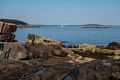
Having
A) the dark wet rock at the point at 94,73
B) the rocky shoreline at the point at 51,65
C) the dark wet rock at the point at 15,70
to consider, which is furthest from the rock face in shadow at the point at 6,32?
the dark wet rock at the point at 94,73

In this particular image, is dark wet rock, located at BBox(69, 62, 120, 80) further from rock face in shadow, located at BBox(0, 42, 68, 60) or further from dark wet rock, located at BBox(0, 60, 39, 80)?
rock face in shadow, located at BBox(0, 42, 68, 60)

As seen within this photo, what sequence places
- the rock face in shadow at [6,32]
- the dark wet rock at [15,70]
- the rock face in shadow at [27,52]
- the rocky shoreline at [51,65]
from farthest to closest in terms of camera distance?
the rock face in shadow at [6,32], the rock face in shadow at [27,52], the dark wet rock at [15,70], the rocky shoreline at [51,65]


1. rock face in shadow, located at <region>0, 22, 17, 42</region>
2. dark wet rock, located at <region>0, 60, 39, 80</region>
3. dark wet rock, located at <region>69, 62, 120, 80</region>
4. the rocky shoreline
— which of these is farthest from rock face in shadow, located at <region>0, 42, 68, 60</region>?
dark wet rock, located at <region>69, 62, 120, 80</region>

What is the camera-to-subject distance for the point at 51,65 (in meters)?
33.7

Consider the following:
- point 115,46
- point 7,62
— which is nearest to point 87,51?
point 115,46

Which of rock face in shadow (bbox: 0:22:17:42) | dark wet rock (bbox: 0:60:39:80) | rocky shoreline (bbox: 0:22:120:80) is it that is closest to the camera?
rocky shoreline (bbox: 0:22:120:80)

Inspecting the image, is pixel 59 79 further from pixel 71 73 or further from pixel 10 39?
pixel 10 39

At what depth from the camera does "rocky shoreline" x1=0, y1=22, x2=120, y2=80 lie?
20.1 metres

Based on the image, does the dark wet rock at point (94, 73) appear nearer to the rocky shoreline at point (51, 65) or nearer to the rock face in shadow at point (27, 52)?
the rocky shoreline at point (51, 65)

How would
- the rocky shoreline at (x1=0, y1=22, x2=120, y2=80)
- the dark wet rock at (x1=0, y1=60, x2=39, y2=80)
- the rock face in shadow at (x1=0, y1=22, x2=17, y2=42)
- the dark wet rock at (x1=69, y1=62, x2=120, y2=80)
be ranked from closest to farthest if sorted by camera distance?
the dark wet rock at (x1=69, y1=62, x2=120, y2=80), the rocky shoreline at (x1=0, y1=22, x2=120, y2=80), the dark wet rock at (x1=0, y1=60, x2=39, y2=80), the rock face in shadow at (x1=0, y1=22, x2=17, y2=42)

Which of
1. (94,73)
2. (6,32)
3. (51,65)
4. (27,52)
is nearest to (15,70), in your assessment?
(51,65)

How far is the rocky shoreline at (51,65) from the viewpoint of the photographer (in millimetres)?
20145

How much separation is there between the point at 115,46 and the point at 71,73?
39.0 meters

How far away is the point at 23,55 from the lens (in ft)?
124
